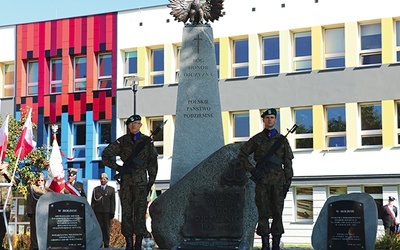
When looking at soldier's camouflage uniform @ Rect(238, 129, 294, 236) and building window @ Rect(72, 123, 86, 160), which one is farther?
building window @ Rect(72, 123, 86, 160)

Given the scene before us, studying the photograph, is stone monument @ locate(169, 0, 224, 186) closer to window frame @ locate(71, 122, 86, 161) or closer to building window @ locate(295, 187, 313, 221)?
building window @ locate(295, 187, 313, 221)

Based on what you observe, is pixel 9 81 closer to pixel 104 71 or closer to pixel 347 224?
pixel 104 71

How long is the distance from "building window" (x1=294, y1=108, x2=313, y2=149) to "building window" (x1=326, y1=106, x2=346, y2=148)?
0.77 m

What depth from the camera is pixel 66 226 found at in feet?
45.4

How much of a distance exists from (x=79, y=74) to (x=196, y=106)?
28508mm

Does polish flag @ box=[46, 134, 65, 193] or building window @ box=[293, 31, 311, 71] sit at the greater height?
building window @ box=[293, 31, 311, 71]

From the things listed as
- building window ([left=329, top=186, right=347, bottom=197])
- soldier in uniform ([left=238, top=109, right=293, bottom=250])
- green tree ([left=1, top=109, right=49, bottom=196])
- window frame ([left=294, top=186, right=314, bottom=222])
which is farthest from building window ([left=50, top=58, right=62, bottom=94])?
soldier in uniform ([left=238, top=109, right=293, bottom=250])

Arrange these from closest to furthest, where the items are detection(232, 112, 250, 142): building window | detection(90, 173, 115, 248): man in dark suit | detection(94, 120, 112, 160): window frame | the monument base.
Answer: the monument base → detection(90, 173, 115, 248): man in dark suit → detection(232, 112, 250, 142): building window → detection(94, 120, 112, 160): window frame

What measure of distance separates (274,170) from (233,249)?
4.26 feet

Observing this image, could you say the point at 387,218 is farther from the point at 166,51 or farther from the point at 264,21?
the point at 166,51

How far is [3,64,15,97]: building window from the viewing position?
46.3 m

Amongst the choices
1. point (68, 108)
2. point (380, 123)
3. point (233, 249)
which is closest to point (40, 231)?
point (233, 249)

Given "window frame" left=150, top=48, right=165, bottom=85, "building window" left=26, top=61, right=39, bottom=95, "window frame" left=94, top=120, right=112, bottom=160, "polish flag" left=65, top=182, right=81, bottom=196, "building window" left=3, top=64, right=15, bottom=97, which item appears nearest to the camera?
"polish flag" left=65, top=182, right=81, bottom=196

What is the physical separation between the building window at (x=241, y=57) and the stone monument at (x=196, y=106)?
22.8 meters
